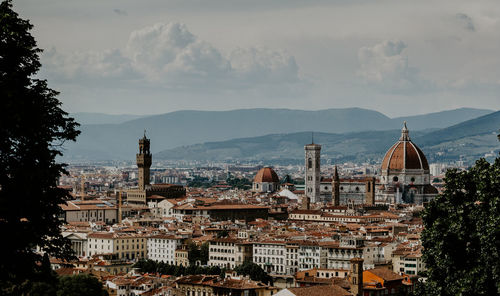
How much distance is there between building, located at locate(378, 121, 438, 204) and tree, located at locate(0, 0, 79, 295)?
11266cm

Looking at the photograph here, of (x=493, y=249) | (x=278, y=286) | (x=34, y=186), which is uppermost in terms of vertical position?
(x=34, y=186)

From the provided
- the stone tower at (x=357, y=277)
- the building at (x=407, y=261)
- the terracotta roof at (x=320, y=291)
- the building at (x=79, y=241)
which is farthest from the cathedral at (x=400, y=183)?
the terracotta roof at (x=320, y=291)

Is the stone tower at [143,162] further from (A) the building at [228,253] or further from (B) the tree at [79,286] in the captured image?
(B) the tree at [79,286]

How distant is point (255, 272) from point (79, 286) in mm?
19530

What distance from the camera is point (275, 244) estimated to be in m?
70.9

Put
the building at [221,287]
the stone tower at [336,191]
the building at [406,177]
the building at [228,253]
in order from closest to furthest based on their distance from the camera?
the building at [221,287] → the building at [228,253] → the stone tower at [336,191] → the building at [406,177]

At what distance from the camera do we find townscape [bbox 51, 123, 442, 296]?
56625 mm

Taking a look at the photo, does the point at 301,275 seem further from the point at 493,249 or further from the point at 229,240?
the point at 493,249

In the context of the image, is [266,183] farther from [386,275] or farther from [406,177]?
[386,275]

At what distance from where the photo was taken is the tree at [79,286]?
4502cm

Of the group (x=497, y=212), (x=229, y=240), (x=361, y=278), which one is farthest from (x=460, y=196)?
(x=229, y=240)

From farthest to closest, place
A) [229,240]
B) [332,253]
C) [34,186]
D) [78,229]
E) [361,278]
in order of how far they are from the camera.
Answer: [78,229] → [229,240] → [332,253] → [361,278] → [34,186]

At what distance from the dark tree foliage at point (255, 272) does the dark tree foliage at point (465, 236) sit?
39381 mm

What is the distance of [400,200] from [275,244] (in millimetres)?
59992
